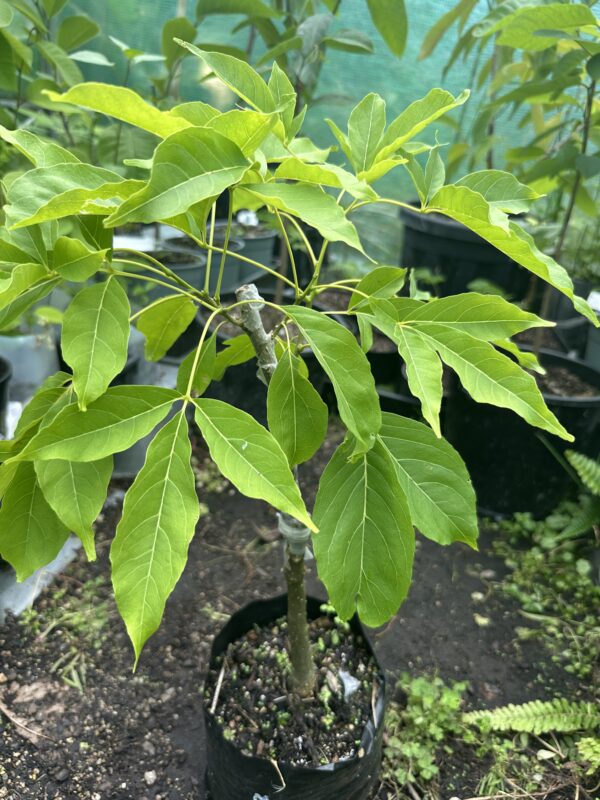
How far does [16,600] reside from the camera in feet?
4.84

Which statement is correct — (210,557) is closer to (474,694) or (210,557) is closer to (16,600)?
(16,600)

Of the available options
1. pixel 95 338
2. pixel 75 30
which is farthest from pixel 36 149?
pixel 75 30

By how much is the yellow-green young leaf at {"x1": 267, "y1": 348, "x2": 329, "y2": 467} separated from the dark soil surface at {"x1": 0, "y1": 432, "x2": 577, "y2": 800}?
0.83m

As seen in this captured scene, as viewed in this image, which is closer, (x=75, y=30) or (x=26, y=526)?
(x=26, y=526)

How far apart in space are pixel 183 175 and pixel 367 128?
324mm

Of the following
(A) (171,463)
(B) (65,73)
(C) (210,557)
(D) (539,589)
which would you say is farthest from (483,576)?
(B) (65,73)

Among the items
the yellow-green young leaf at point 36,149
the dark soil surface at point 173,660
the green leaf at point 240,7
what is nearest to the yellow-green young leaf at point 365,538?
the yellow-green young leaf at point 36,149

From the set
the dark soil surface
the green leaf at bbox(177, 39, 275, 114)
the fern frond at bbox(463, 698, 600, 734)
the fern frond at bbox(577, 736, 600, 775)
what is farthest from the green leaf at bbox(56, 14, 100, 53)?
the fern frond at bbox(577, 736, 600, 775)

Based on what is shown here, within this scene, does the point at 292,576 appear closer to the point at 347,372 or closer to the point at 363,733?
the point at 363,733

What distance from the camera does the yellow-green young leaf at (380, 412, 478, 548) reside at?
72 centimetres

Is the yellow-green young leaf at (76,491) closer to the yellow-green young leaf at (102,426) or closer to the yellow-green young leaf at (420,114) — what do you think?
the yellow-green young leaf at (102,426)

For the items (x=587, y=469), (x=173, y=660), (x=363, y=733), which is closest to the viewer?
(x=363, y=733)

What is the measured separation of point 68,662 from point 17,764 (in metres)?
0.23

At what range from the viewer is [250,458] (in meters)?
0.61
